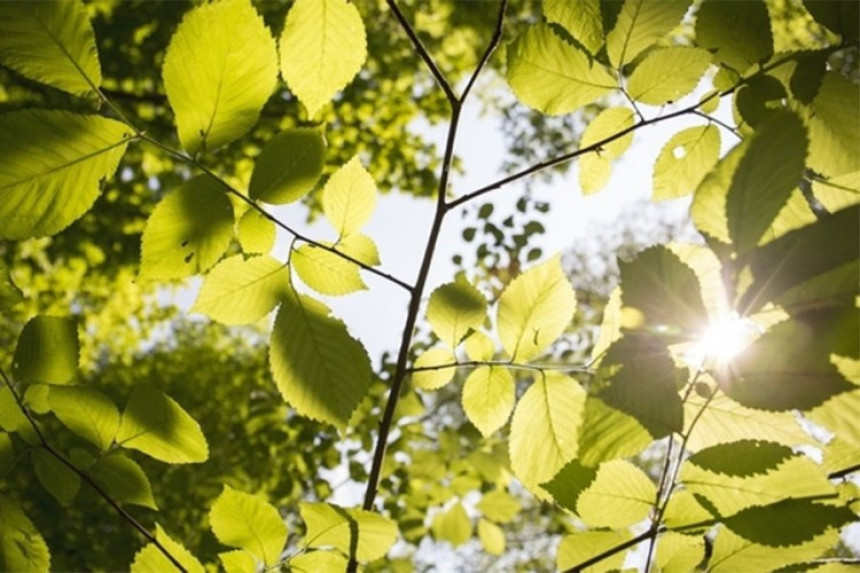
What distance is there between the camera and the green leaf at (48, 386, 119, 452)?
95 centimetres

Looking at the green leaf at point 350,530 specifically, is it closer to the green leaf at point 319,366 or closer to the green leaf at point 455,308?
the green leaf at point 319,366

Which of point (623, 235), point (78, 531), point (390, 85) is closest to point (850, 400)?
point (78, 531)

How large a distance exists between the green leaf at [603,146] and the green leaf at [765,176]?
0.54 meters

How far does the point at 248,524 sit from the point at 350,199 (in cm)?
51

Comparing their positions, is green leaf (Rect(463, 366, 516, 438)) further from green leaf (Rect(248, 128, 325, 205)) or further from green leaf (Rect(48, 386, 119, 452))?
green leaf (Rect(48, 386, 119, 452))

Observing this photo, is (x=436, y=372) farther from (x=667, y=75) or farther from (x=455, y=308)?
(x=667, y=75)

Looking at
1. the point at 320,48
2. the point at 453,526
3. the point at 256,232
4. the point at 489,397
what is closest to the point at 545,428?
the point at 489,397

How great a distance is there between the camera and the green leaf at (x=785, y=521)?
603 millimetres

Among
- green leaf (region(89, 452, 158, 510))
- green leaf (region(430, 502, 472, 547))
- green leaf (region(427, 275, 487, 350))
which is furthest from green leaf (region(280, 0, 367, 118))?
green leaf (region(430, 502, 472, 547))

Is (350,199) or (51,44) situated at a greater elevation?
(350,199)

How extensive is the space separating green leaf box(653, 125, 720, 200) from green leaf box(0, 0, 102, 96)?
2.58ft

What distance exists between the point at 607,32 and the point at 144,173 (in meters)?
5.73

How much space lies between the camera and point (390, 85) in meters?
6.27

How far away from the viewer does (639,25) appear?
86cm
